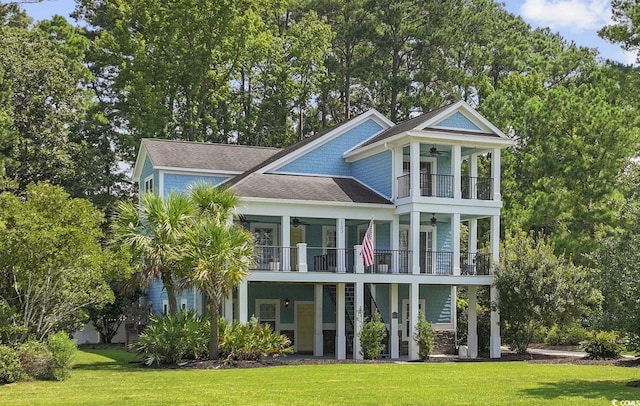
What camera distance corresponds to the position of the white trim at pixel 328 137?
30.6m

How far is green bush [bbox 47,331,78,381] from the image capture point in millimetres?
18766

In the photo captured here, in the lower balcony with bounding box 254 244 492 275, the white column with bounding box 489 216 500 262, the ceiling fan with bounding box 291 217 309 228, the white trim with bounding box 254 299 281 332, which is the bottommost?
the white trim with bounding box 254 299 281 332

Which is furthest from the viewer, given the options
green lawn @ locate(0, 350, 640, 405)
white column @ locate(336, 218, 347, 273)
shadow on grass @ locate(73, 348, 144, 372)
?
white column @ locate(336, 218, 347, 273)

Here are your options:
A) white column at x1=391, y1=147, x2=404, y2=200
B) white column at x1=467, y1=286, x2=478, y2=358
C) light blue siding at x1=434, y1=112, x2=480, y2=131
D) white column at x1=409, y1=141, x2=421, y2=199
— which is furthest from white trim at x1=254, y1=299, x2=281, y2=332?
light blue siding at x1=434, y1=112, x2=480, y2=131

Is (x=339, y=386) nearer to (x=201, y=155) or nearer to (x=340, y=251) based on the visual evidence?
(x=340, y=251)

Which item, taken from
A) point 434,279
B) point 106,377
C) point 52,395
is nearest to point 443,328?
point 434,279

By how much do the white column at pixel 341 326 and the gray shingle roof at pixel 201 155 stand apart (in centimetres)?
811

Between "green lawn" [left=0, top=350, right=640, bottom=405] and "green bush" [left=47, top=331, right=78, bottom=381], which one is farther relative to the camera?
"green bush" [left=47, top=331, right=78, bottom=381]

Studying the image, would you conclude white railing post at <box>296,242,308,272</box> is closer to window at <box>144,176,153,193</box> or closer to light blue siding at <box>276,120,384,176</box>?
light blue siding at <box>276,120,384,176</box>

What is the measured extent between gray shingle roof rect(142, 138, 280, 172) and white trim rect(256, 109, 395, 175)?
280cm

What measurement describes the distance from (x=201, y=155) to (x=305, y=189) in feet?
19.8

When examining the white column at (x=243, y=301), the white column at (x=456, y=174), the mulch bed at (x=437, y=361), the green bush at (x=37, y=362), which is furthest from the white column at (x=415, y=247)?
the green bush at (x=37, y=362)

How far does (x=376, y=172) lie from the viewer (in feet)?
101

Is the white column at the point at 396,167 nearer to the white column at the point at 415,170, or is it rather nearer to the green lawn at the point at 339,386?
the white column at the point at 415,170
